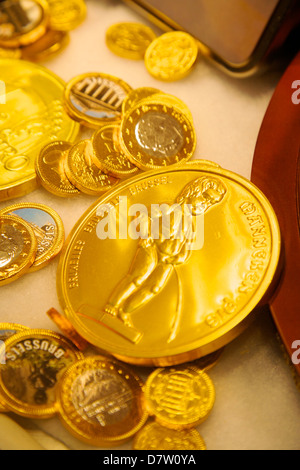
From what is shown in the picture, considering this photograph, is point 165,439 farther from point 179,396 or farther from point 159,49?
point 159,49

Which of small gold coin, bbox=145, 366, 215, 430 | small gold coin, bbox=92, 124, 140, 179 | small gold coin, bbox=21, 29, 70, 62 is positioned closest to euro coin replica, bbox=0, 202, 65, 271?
small gold coin, bbox=92, 124, 140, 179

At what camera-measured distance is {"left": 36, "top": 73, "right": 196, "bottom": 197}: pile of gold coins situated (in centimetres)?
90

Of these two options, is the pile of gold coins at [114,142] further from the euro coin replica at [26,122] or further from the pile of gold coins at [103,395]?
the pile of gold coins at [103,395]

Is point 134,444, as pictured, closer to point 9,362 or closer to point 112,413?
point 112,413

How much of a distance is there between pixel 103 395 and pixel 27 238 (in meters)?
0.29

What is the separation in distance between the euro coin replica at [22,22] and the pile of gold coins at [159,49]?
152 millimetres

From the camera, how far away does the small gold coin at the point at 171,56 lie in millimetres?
1064

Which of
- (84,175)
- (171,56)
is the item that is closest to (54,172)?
(84,175)

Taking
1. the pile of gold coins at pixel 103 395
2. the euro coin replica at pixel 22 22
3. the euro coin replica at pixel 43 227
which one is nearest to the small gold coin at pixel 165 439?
the pile of gold coins at pixel 103 395

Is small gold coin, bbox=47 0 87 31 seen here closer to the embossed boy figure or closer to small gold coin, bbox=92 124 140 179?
small gold coin, bbox=92 124 140 179

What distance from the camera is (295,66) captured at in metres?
0.95

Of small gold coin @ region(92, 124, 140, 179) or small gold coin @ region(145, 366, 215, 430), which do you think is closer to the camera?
small gold coin @ region(145, 366, 215, 430)

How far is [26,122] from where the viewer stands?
38.6 inches

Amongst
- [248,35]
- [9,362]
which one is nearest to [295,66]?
[248,35]
